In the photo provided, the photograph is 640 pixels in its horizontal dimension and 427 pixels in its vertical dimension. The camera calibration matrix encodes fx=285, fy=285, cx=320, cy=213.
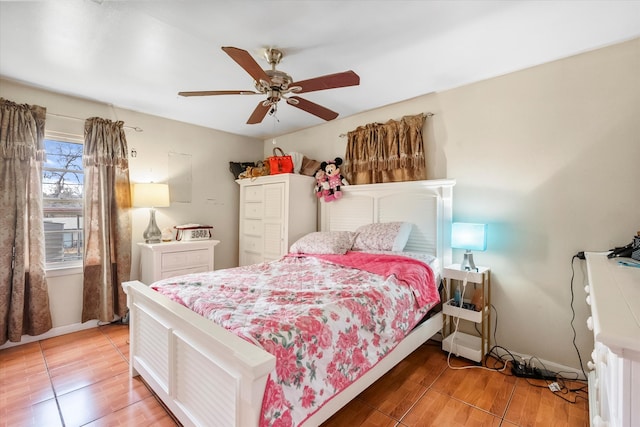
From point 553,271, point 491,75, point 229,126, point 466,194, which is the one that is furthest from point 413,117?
point 229,126

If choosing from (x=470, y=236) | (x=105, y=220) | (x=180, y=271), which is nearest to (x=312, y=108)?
(x=470, y=236)

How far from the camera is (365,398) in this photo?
1890 millimetres

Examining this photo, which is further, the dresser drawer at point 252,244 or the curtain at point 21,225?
the dresser drawer at point 252,244

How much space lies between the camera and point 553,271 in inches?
87.0

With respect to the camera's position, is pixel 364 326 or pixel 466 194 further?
pixel 466 194

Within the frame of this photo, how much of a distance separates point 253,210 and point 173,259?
116 centimetres

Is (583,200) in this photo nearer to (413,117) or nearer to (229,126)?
(413,117)

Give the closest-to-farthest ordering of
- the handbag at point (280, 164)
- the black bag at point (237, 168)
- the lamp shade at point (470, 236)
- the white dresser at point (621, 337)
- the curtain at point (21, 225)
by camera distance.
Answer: the white dresser at point (621, 337) → the lamp shade at point (470, 236) → the curtain at point (21, 225) → the handbag at point (280, 164) → the black bag at point (237, 168)

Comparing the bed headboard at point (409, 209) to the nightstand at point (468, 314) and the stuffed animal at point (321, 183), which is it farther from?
the nightstand at point (468, 314)

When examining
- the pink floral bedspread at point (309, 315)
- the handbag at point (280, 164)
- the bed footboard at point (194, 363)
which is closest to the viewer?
the bed footboard at point (194, 363)

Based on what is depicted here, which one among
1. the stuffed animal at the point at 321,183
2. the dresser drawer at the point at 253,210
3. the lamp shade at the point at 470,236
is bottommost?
the lamp shade at the point at 470,236

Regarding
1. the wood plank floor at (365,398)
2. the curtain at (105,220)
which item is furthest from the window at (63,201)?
the wood plank floor at (365,398)

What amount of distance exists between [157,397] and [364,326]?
1465mm

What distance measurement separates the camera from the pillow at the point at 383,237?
2.70 meters
